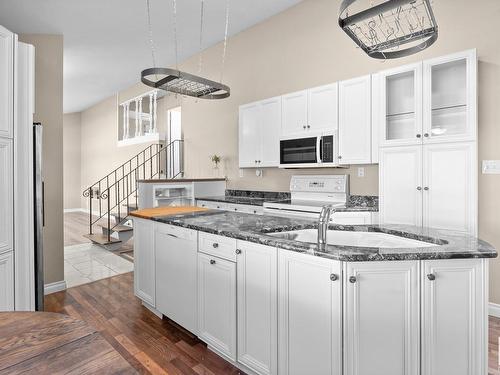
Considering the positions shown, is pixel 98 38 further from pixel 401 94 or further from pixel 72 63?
pixel 401 94

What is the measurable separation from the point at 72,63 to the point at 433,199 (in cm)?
656

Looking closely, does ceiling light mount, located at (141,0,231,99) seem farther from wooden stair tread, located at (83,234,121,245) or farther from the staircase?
wooden stair tread, located at (83,234,121,245)

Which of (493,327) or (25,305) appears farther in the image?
(493,327)

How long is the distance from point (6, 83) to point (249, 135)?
10.2ft

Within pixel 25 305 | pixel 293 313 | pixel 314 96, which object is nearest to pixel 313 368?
pixel 293 313

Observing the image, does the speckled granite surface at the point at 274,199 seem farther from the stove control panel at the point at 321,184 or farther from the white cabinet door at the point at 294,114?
the white cabinet door at the point at 294,114

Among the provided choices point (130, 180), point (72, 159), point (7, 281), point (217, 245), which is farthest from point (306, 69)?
point (72, 159)

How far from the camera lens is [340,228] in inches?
84.6

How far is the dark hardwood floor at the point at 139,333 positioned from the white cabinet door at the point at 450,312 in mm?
854

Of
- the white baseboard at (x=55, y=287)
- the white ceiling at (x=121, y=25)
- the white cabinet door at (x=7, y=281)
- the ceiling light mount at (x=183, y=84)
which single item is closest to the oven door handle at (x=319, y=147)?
the ceiling light mount at (x=183, y=84)

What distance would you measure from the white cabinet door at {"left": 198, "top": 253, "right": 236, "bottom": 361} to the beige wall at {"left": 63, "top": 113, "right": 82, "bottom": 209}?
10.5 m

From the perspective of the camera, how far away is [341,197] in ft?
12.6

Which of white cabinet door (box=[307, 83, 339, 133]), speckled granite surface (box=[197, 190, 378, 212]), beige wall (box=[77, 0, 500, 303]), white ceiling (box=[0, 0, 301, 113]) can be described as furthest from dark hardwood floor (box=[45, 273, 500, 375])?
white ceiling (box=[0, 0, 301, 113])

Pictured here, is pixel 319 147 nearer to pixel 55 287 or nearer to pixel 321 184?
pixel 321 184
